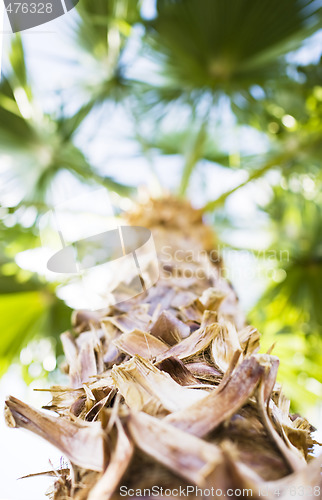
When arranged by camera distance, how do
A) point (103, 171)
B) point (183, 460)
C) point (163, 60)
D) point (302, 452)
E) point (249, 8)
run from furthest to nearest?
point (103, 171), point (163, 60), point (249, 8), point (302, 452), point (183, 460)

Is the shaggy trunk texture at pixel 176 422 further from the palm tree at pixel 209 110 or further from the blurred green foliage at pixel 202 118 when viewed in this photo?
the blurred green foliage at pixel 202 118

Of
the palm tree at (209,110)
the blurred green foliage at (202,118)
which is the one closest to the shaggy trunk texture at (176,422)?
the palm tree at (209,110)

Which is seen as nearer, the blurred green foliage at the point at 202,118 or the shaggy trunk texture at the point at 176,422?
the shaggy trunk texture at the point at 176,422

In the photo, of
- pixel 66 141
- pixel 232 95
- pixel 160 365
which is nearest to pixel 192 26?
pixel 232 95

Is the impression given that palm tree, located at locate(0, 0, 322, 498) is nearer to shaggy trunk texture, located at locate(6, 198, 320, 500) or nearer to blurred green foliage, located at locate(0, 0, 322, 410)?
blurred green foliage, located at locate(0, 0, 322, 410)

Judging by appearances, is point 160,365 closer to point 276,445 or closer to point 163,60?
point 276,445
